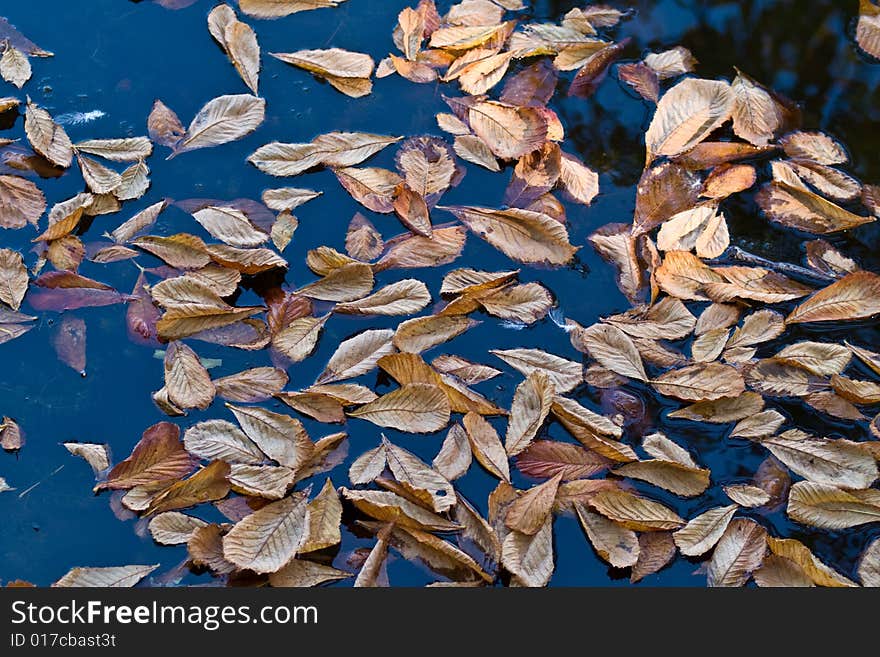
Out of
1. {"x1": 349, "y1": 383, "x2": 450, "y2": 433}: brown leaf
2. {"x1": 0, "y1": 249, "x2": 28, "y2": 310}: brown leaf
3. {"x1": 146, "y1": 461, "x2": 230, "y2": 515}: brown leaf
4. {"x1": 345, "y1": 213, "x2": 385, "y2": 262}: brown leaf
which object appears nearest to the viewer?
{"x1": 146, "y1": 461, "x2": 230, "y2": 515}: brown leaf

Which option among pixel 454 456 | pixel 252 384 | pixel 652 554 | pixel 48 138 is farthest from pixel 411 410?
pixel 48 138

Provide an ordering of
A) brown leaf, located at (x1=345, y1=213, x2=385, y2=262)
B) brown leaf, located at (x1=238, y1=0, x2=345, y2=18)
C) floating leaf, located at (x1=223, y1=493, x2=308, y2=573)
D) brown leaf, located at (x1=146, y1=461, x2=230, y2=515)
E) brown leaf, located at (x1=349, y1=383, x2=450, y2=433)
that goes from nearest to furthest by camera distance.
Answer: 1. floating leaf, located at (x1=223, y1=493, x2=308, y2=573)
2. brown leaf, located at (x1=146, y1=461, x2=230, y2=515)
3. brown leaf, located at (x1=349, y1=383, x2=450, y2=433)
4. brown leaf, located at (x1=345, y1=213, x2=385, y2=262)
5. brown leaf, located at (x1=238, y1=0, x2=345, y2=18)

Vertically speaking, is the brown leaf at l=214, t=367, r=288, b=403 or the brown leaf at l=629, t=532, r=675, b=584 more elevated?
the brown leaf at l=214, t=367, r=288, b=403

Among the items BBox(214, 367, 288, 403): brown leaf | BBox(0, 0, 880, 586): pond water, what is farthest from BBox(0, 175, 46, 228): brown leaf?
BBox(214, 367, 288, 403): brown leaf

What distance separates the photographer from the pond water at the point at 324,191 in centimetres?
187

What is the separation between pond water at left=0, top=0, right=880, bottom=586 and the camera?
1.87 meters

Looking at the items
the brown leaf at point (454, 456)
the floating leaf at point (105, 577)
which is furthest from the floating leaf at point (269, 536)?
the brown leaf at point (454, 456)

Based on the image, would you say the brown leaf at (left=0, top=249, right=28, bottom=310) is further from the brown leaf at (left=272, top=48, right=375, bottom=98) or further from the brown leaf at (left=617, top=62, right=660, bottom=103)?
the brown leaf at (left=617, top=62, right=660, bottom=103)

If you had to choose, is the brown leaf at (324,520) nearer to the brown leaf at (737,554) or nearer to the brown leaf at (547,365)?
the brown leaf at (547,365)

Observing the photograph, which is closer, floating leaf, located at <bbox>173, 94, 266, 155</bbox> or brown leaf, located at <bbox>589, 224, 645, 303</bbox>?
brown leaf, located at <bbox>589, 224, 645, 303</bbox>

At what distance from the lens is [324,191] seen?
235cm

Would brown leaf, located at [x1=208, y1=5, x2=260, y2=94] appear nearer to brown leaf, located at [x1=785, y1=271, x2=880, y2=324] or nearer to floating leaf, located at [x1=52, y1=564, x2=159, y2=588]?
floating leaf, located at [x1=52, y1=564, x2=159, y2=588]

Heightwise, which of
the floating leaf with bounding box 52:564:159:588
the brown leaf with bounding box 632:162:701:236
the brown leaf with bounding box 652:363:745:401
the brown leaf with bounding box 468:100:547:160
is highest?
the brown leaf with bounding box 468:100:547:160

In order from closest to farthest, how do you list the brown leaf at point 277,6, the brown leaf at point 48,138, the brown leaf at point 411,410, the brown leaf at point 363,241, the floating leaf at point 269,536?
the floating leaf at point 269,536 → the brown leaf at point 411,410 → the brown leaf at point 363,241 → the brown leaf at point 48,138 → the brown leaf at point 277,6
